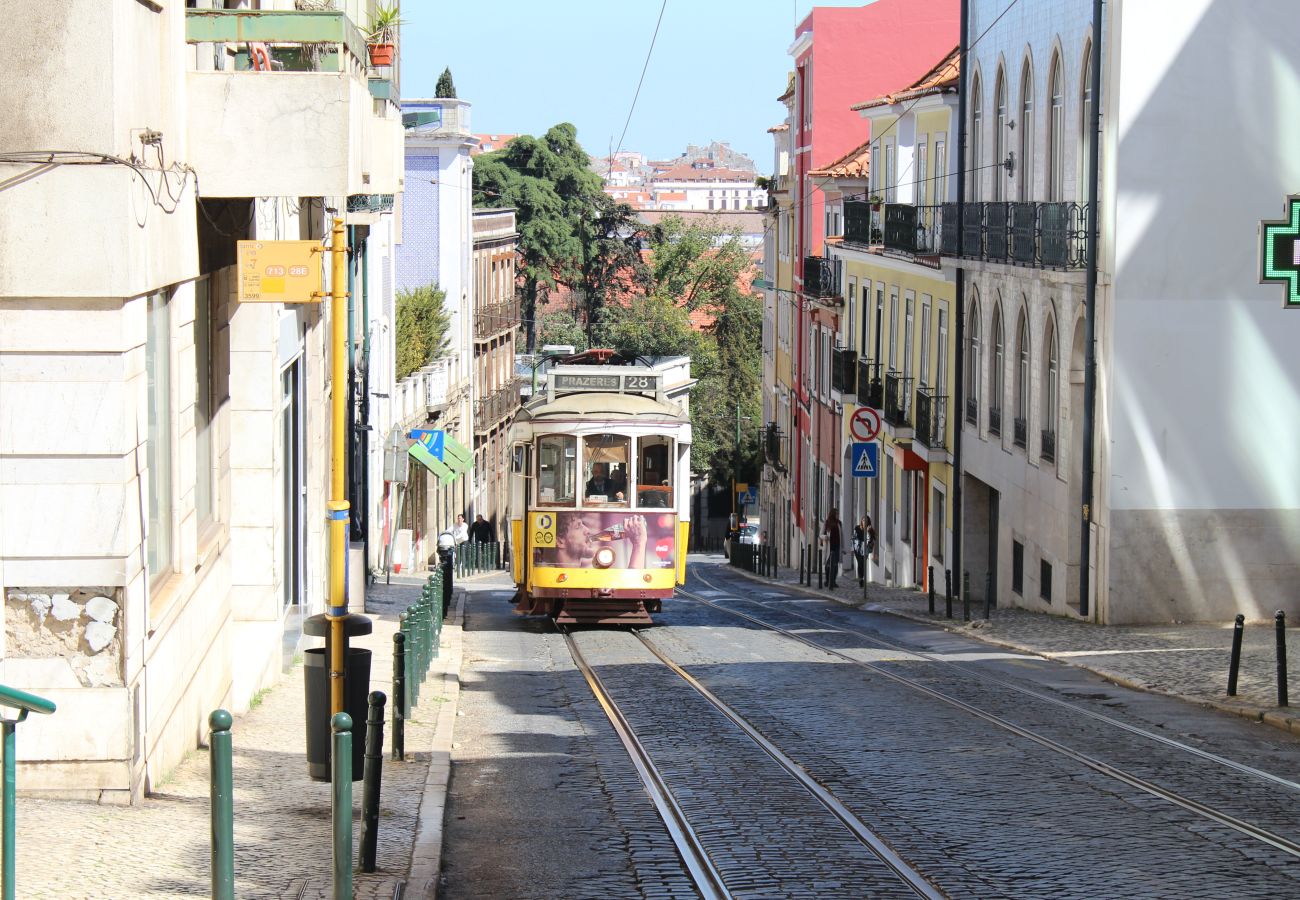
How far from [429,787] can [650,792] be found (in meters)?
1.46

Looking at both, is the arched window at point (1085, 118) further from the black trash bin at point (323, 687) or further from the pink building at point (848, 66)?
the pink building at point (848, 66)

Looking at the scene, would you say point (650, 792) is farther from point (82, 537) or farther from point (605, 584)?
point (605, 584)

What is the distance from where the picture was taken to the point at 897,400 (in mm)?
38438

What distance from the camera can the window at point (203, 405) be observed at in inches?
494

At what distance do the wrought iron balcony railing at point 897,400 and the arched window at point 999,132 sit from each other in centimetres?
661

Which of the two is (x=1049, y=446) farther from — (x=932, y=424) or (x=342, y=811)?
(x=342, y=811)

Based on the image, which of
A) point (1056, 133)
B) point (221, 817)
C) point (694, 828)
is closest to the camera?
point (221, 817)

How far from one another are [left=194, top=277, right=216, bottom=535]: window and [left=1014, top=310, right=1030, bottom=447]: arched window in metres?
18.0

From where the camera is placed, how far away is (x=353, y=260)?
27469 mm

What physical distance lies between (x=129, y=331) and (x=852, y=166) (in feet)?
138

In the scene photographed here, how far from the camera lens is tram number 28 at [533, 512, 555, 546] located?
22.8m

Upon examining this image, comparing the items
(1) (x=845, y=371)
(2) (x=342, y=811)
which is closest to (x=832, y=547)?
(1) (x=845, y=371)

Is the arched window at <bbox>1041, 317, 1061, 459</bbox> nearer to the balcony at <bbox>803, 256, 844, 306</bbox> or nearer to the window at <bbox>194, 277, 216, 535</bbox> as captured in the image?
the window at <bbox>194, 277, 216, 535</bbox>

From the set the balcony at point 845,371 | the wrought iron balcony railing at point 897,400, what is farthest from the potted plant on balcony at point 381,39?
the balcony at point 845,371
